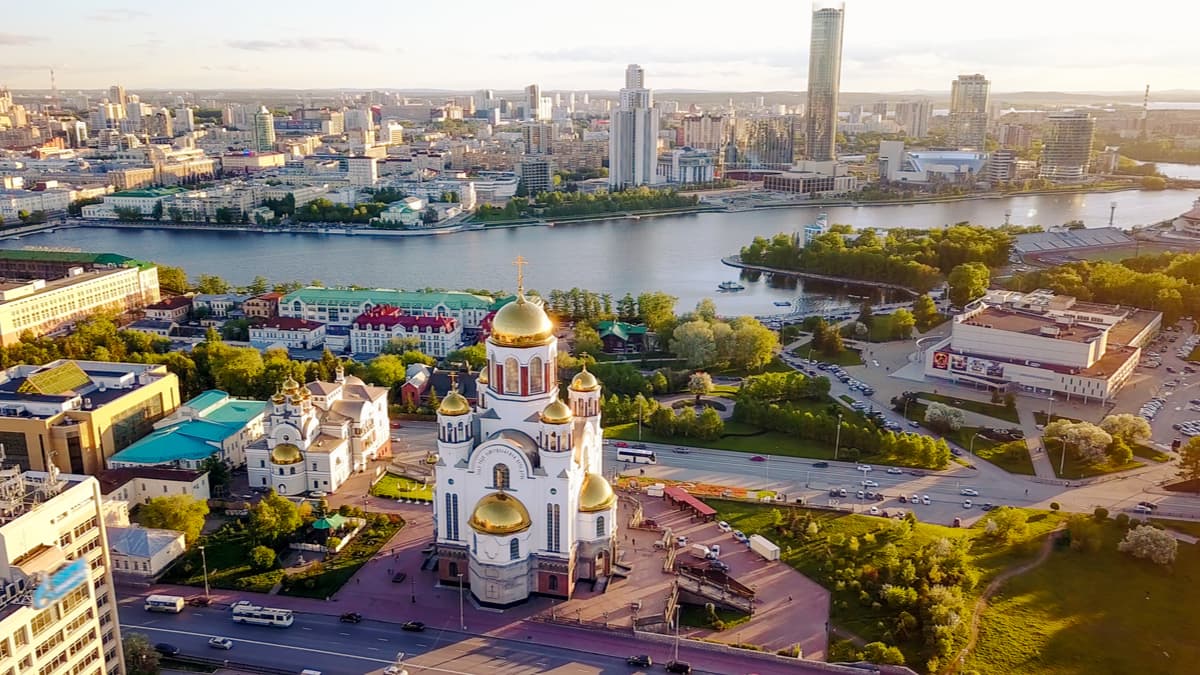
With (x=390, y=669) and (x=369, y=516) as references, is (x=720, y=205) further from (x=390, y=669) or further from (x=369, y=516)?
(x=390, y=669)

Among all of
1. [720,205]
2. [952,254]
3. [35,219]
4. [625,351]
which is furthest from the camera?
[720,205]

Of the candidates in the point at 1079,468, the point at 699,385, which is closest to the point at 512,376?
the point at 699,385

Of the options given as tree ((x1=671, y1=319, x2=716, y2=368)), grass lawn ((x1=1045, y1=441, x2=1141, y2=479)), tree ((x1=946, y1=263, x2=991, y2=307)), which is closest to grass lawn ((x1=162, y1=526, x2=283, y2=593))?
tree ((x1=671, y1=319, x2=716, y2=368))

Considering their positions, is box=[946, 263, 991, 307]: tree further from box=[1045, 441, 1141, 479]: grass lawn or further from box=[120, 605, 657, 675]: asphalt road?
box=[120, 605, 657, 675]: asphalt road

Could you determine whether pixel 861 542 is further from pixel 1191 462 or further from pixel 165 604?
pixel 165 604

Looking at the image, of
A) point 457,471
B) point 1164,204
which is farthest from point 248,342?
point 1164,204

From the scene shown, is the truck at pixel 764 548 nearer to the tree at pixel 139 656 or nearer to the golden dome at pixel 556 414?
the golden dome at pixel 556 414
